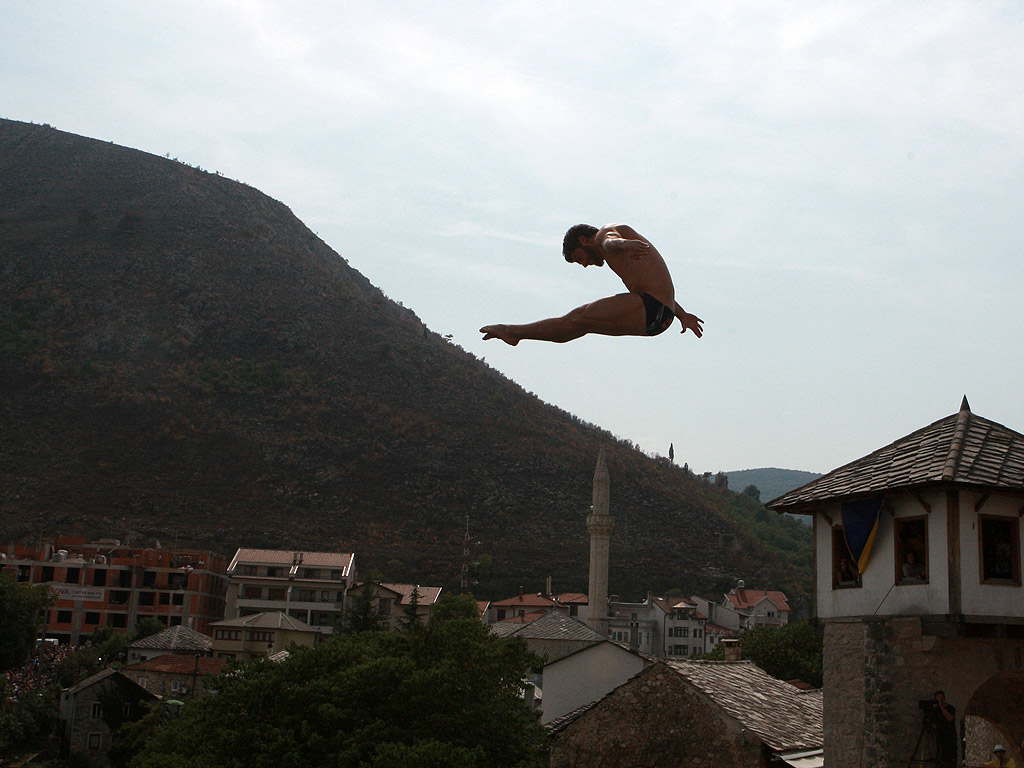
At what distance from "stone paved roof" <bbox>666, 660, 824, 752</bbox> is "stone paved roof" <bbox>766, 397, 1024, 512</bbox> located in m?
3.97

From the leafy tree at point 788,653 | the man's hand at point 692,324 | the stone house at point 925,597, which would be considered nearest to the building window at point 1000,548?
the stone house at point 925,597

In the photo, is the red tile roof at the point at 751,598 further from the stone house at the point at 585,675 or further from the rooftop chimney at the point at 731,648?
the stone house at the point at 585,675

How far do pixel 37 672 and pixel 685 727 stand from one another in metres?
36.9

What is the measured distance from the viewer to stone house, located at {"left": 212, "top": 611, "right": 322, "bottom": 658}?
49.8 m

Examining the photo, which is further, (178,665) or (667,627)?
(667,627)

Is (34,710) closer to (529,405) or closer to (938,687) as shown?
(938,687)

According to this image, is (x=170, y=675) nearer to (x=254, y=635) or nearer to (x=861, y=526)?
(x=254, y=635)

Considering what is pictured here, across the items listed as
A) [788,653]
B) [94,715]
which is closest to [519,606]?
[788,653]

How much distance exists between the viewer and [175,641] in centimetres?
5047

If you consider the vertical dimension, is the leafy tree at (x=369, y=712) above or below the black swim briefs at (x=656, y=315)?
below

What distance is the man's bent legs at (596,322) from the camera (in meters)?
6.03

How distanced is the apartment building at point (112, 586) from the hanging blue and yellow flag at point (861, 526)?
52.8 metres

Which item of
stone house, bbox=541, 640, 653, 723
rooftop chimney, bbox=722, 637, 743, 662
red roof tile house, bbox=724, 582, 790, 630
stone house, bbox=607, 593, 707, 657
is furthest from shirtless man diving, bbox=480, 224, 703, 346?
red roof tile house, bbox=724, 582, 790, 630

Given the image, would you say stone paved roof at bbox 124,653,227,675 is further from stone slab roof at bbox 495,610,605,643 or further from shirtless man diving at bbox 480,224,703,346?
shirtless man diving at bbox 480,224,703,346
